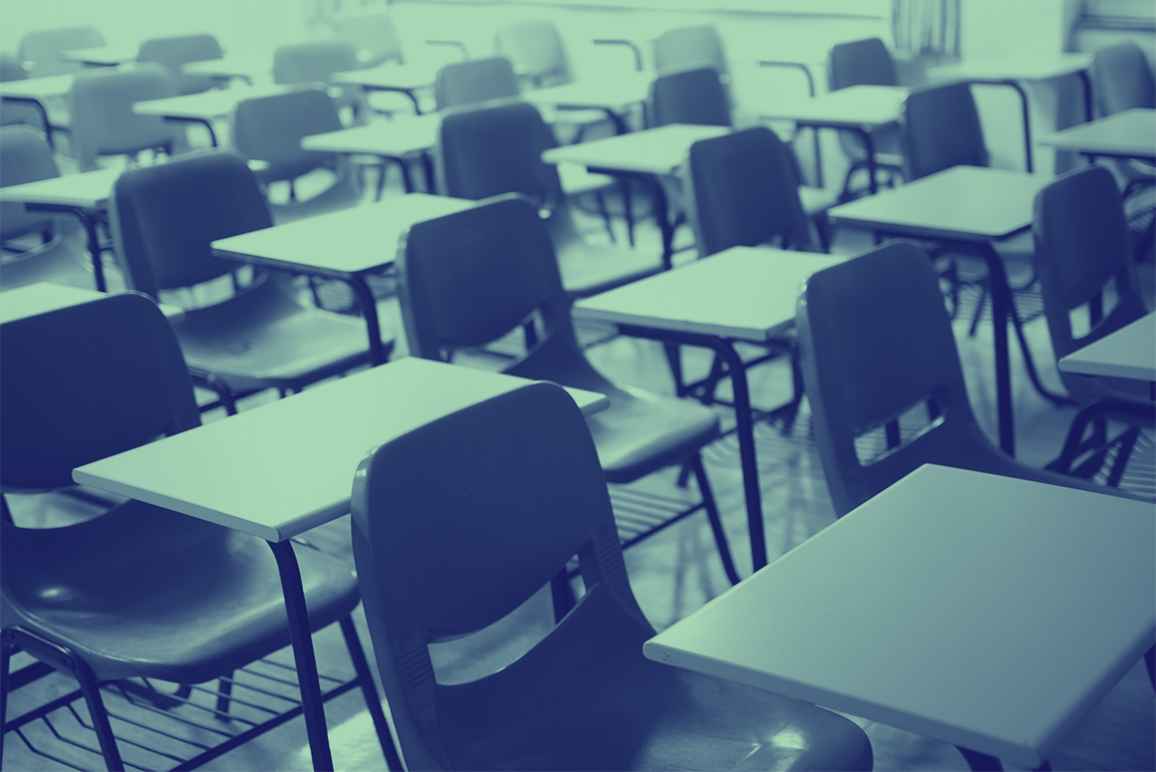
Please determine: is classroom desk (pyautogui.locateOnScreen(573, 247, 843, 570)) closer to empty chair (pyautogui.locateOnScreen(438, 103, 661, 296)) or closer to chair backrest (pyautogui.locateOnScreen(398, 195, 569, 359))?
chair backrest (pyautogui.locateOnScreen(398, 195, 569, 359))

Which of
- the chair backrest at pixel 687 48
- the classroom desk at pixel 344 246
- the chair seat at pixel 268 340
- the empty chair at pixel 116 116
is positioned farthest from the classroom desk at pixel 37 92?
the classroom desk at pixel 344 246

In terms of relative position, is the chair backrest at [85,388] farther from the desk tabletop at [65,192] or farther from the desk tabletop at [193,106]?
the desk tabletop at [193,106]

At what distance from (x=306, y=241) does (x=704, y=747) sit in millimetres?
2023

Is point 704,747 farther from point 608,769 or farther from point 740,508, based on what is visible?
point 740,508

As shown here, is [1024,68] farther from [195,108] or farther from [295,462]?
[295,462]

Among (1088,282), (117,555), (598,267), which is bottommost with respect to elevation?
(598,267)

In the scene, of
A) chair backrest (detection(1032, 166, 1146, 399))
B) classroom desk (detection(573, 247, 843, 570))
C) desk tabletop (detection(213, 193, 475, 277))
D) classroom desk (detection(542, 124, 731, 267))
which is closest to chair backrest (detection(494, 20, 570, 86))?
classroom desk (detection(542, 124, 731, 267))

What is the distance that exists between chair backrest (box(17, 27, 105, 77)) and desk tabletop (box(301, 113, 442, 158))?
3333mm

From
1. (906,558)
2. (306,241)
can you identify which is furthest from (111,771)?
(306,241)

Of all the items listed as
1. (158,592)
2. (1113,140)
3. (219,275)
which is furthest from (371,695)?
(1113,140)

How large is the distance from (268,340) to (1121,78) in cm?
349

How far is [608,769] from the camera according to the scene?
5.56ft

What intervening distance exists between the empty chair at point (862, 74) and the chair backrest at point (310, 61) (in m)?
2.39

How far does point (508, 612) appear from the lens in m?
1.80
